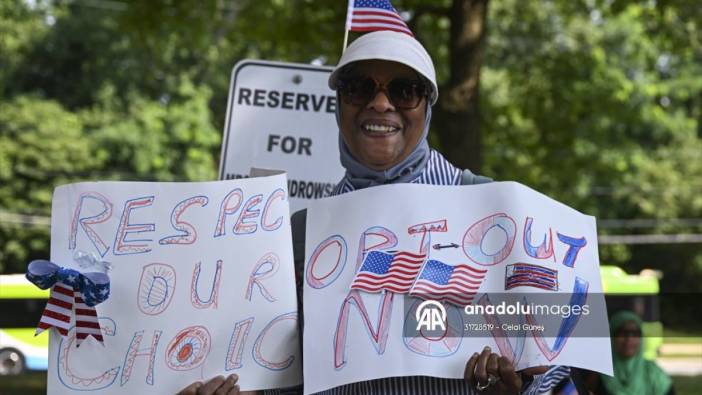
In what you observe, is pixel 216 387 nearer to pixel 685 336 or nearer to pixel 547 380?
pixel 547 380

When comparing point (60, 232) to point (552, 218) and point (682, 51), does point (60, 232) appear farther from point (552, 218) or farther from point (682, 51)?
point (682, 51)

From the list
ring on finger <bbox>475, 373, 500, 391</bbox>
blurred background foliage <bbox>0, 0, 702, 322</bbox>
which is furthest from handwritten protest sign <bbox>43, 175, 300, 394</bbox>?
blurred background foliage <bbox>0, 0, 702, 322</bbox>

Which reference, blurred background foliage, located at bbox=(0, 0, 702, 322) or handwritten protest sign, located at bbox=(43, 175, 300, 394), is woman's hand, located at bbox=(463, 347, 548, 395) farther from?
blurred background foliage, located at bbox=(0, 0, 702, 322)

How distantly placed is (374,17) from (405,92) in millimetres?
1025

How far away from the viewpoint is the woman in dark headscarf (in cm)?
641

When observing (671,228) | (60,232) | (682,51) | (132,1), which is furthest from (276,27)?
(671,228)

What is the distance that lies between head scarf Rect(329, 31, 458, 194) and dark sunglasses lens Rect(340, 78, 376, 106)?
2.2 inches

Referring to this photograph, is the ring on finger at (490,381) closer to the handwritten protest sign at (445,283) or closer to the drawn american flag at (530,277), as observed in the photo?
the handwritten protest sign at (445,283)

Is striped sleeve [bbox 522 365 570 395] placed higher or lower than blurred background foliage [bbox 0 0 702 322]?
lower

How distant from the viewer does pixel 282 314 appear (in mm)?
2988

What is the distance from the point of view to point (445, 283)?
2.90m

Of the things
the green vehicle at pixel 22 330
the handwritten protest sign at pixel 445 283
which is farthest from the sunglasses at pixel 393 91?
the green vehicle at pixel 22 330

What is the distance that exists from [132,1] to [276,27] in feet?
5.51

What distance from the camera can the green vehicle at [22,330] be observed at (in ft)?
21.3
